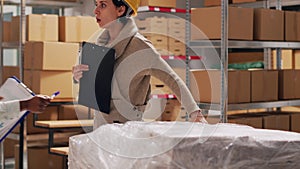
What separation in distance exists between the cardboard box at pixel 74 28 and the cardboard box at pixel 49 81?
0.38 m

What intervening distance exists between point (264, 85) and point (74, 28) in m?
1.79

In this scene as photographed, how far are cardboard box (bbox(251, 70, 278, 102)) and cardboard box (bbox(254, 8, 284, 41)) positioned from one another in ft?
1.00

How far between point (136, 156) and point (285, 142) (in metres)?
0.35

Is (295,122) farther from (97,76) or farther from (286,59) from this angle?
(97,76)

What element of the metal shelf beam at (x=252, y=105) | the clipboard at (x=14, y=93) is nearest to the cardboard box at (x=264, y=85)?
the metal shelf beam at (x=252, y=105)

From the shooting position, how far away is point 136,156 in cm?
129

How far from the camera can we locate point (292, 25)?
15.4 feet

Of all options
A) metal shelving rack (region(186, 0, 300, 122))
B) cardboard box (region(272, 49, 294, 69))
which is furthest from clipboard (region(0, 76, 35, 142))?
cardboard box (region(272, 49, 294, 69))

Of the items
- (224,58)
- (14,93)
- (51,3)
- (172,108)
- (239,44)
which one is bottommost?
(172,108)

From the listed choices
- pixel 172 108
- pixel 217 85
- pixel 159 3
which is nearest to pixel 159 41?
pixel 159 3

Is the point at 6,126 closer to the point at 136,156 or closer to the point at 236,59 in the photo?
the point at 136,156

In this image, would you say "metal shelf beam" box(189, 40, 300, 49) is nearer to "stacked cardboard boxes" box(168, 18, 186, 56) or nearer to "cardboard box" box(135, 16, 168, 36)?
"stacked cardboard boxes" box(168, 18, 186, 56)

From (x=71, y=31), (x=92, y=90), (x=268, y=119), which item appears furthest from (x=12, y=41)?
(x=92, y=90)

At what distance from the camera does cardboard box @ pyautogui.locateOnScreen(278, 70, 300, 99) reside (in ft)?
15.2
